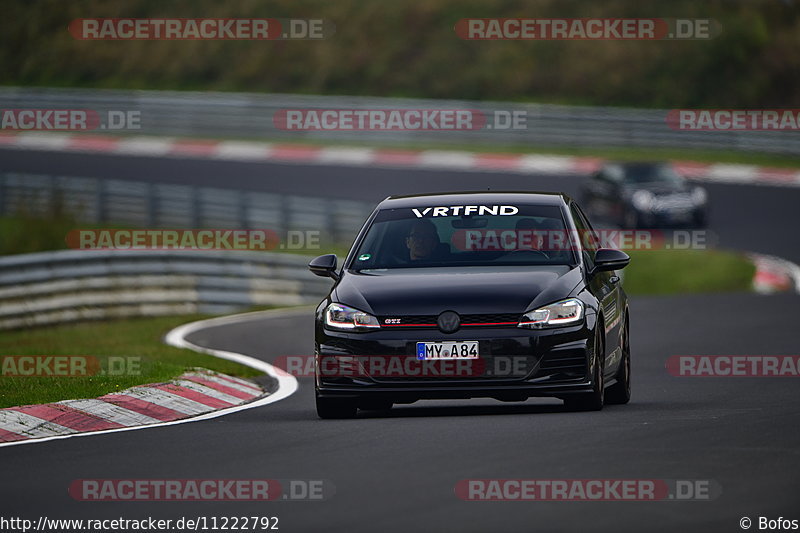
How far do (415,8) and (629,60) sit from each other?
28.7 ft

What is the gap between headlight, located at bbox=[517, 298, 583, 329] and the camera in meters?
10.8

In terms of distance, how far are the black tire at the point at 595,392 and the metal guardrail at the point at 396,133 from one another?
106 ft

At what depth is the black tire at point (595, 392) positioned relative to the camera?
11.1 m

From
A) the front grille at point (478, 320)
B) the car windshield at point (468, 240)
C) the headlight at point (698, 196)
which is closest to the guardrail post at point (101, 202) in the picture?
the headlight at point (698, 196)

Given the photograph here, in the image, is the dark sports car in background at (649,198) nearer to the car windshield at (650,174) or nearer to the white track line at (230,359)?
the car windshield at (650,174)

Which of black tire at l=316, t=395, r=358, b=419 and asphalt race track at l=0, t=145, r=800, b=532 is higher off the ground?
black tire at l=316, t=395, r=358, b=419

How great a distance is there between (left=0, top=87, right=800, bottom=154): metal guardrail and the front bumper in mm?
32863

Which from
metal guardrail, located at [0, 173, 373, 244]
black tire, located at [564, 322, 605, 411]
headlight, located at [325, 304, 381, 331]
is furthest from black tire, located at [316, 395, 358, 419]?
metal guardrail, located at [0, 173, 373, 244]

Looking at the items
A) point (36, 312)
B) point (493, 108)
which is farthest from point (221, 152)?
point (36, 312)

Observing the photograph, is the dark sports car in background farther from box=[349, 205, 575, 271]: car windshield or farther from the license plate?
the license plate

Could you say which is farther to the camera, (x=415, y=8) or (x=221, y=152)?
(x=415, y=8)

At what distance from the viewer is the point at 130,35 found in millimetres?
56906

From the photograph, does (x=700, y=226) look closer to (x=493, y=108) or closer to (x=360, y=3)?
(x=493, y=108)

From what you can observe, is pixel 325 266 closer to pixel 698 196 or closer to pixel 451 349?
pixel 451 349
